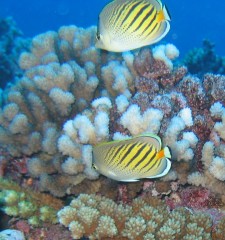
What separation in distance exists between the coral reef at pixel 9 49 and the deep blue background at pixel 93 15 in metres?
56.1

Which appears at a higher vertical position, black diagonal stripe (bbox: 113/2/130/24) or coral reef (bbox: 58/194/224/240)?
black diagonal stripe (bbox: 113/2/130/24)

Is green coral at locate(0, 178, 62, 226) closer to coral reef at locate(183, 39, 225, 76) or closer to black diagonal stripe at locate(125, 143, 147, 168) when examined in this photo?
black diagonal stripe at locate(125, 143, 147, 168)

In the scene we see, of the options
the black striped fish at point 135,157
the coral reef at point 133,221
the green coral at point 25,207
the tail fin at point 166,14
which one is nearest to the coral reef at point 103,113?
the green coral at point 25,207

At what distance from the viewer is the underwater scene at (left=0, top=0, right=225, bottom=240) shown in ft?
8.93

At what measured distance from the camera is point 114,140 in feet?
9.28

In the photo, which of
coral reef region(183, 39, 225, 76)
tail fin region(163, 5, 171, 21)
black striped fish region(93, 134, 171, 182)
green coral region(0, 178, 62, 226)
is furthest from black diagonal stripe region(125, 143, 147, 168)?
coral reef region(183, 39, 225, 76)

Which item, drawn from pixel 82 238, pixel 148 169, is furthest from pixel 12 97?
pixel 148 169

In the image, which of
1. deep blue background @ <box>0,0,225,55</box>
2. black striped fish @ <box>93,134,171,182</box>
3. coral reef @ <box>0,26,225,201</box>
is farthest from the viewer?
deep blue background @ <box>0,0,225,55</box>

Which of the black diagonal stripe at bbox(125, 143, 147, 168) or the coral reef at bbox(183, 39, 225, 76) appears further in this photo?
the coral reef at bbox(183, 39, 225, 76)

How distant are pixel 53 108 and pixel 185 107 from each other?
1610mm

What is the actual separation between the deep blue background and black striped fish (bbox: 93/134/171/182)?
65.4 metres

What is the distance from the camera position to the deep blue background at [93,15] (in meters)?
73.5

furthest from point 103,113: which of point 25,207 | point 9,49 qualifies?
point 9,49

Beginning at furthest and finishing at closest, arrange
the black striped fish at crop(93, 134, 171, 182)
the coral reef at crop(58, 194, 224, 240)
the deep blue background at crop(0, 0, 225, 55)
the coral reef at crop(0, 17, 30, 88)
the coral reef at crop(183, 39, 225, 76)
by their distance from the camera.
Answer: the deep blue background at crop(0, 0, 225, 55) → the coral reef at crop(0, 17, 30, 88) → the coral reef at crop(183, 39, 225, 76) → the coral reef at crop(58, 194, 224, 240) → the black striped fish at crop(93, 134, 171, 182)
